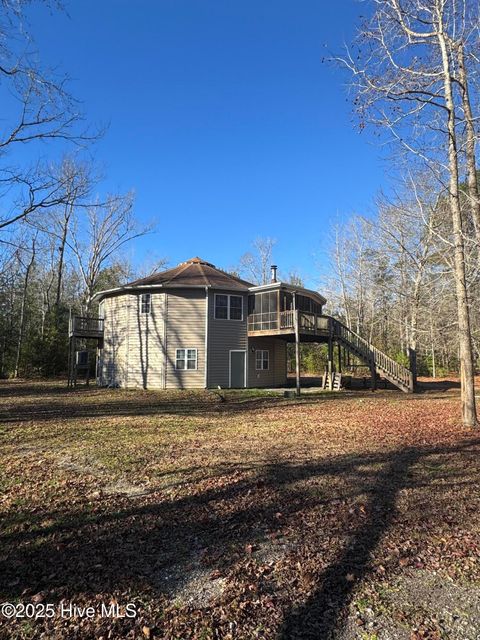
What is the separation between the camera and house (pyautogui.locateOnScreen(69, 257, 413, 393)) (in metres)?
21.8

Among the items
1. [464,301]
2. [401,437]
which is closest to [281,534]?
[401,437]

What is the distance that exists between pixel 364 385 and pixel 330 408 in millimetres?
9865

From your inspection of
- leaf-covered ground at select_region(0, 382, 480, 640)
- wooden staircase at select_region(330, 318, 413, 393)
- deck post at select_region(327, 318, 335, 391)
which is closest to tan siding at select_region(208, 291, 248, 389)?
deck post at select_region(327, 318, 335, 391)

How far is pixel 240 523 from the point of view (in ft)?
14.2

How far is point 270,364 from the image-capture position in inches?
964

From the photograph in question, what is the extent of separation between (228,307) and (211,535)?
18.9 metres

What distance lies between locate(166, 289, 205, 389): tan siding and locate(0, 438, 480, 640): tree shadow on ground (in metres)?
16.0

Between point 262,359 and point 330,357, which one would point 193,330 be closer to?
point 262,359

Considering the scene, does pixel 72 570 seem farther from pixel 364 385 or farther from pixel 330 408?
pixel 364 385

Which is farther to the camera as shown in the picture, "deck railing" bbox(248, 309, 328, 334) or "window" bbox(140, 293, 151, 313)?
"window" bbox(140, 293, 151, 313)

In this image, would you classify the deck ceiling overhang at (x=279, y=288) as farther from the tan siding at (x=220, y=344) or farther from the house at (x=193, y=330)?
the tan siding at (x=220, y=344)

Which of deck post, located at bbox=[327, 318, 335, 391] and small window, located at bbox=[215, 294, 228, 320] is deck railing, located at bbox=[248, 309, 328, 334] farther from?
small window, located at bbox=[215, 294, 228, 320]

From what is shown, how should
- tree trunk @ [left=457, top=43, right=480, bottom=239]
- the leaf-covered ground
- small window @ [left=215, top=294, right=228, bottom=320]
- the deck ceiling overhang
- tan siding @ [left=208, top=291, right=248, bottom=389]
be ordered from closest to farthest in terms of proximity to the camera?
the leaf-covered ground, tree trunk @ [left=457, top=43, right=480, bottom=239], the deck ceiling overhang, tan siding @ [left=208, top=291, right=248, bottom=389], small window @ [left=215, top=294, right=228, bottom=320]

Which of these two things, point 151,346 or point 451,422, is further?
point 151,346
